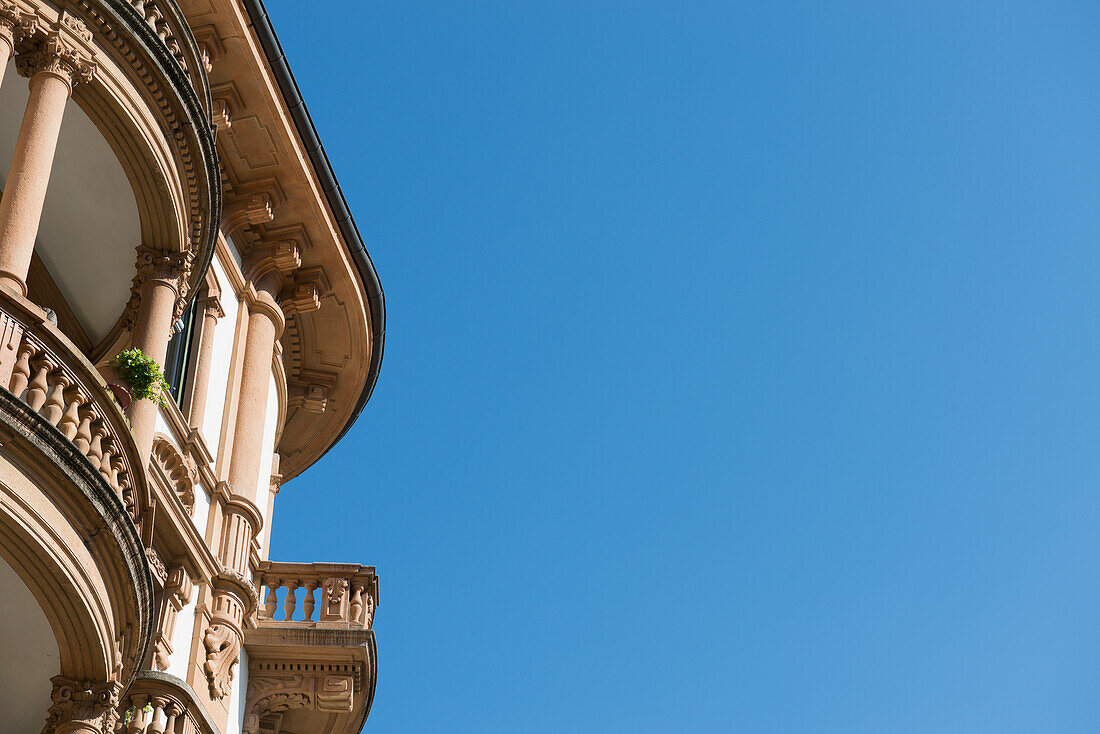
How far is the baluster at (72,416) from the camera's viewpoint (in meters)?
12.5

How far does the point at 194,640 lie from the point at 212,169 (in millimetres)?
5154

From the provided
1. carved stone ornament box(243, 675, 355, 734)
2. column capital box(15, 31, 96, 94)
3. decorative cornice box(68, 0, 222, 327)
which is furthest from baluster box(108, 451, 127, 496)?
carved stone ornament box(243, 675, 355, 734)

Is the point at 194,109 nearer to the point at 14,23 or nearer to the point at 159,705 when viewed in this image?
the point at 14,23

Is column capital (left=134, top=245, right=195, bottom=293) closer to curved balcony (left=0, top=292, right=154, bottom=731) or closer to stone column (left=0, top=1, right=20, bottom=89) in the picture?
stone column (left=0, top=1, right=20, bottom=89)

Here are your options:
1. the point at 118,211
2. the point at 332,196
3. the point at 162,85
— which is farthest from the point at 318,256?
the point at 162,85

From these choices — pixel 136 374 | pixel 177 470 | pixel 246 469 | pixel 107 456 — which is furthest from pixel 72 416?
pixel 246 469

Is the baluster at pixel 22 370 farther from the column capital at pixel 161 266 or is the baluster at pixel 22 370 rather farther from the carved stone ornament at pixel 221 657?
the carved stone ornament at pixel 221 657

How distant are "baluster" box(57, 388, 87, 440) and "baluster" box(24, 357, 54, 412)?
24 cm

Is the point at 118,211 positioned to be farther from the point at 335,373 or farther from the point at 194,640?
the point at 335,373

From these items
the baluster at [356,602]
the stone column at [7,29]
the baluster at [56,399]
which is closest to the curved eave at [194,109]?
the stone column at [7,29]

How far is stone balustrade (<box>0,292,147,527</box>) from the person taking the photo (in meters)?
12.2

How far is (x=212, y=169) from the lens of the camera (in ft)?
53.5

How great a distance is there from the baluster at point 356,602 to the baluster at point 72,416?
7.22m

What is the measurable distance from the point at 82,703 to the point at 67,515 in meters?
1.68
